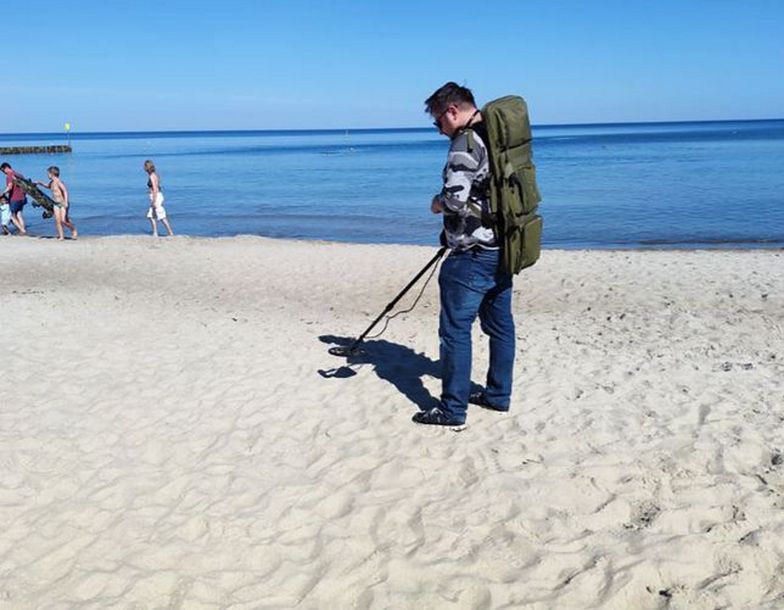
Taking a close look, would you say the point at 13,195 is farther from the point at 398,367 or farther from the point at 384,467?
the point at 384,467

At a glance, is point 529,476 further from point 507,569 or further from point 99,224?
point 99,224

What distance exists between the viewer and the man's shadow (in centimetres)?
564

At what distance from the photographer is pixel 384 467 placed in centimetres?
440

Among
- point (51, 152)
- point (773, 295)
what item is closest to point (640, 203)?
point (773, 295)

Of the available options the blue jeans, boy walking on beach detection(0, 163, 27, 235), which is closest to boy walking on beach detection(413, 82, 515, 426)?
the blue jeans

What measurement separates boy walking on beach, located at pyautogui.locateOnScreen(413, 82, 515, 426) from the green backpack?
8 cm

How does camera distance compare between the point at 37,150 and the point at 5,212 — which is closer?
the point at 5,212

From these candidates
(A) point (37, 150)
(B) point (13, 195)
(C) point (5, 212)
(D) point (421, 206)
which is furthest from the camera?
(A) point (37, 150)

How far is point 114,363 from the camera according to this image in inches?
261

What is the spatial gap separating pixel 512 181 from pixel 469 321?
36.7 inches

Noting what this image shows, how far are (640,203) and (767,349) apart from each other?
19.2m

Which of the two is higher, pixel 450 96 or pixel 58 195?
pixel 450 96

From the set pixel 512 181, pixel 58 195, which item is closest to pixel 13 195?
pixel 58 195

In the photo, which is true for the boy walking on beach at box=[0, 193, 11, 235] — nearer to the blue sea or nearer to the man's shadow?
the blue sea
